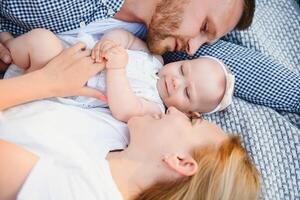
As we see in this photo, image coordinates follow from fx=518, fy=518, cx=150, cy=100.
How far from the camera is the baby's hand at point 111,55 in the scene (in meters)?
1.44

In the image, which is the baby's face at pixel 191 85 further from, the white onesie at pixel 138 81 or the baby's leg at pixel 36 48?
the baby's leg at pixel 36 48

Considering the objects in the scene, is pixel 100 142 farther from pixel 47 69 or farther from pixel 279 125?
pixel 279 125

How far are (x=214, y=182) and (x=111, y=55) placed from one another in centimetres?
47

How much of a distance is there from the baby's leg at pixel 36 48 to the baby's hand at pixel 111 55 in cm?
13

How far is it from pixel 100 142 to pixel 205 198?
1.01ft

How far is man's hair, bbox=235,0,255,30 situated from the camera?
1.80 metres

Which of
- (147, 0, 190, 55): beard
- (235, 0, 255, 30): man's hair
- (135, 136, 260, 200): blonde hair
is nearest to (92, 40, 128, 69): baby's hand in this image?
(147, 0, 190, 55): beard

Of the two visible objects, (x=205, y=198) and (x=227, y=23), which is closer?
(x=205, y=198)

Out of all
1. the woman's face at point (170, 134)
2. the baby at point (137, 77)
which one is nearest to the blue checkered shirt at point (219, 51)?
the baby at point (137, 77)

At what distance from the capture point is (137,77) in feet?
5.11

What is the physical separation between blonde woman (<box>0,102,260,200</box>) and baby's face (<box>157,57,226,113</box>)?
22 centimetres

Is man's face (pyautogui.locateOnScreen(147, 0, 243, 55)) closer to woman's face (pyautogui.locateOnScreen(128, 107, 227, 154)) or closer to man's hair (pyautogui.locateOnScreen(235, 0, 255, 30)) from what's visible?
man's hair (pyautogui.locateOnScreen(235, 0, 255, 30))

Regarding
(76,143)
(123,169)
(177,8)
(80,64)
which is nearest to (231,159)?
(123,169)

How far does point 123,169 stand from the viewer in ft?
4.10
